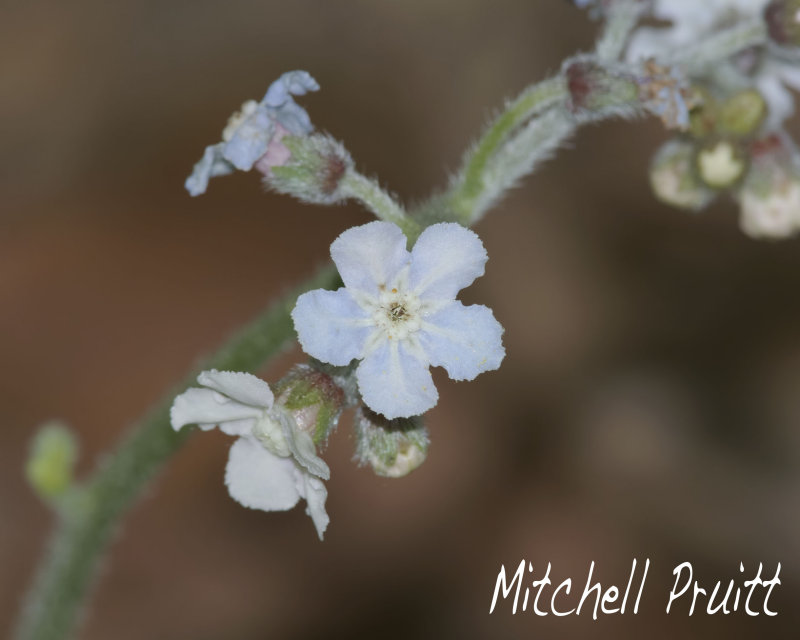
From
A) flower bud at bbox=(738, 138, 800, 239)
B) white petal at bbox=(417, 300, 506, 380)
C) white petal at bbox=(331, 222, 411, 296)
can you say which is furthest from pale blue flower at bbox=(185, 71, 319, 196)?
flower bud at bbox=(738, 138, 800, 239)

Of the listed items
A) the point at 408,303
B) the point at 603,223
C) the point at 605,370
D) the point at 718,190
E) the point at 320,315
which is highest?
the point at 603,223

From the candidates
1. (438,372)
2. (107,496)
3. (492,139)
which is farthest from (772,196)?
(107,496)

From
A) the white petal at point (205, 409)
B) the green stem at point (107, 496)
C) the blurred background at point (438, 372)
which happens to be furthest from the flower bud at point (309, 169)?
the blurred background at point (438, 372)

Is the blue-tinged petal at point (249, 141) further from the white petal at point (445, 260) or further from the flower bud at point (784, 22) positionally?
the flower bud at point (784, 22)

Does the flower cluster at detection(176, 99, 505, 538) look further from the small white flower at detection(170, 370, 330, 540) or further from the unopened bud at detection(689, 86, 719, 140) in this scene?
the unopened bud at detection(689, 86, 719, 140)

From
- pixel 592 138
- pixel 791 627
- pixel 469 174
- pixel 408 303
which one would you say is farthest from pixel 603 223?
pixel 408 303

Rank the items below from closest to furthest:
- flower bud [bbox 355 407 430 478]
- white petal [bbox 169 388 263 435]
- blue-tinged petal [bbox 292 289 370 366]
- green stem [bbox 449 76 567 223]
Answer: blue-tinged petal [bbox 292 289 370 366] → white petal [bbox 169 388 263 435] → flower bud [bbox 355 407 430 478] → green stem [bbox 449 76 567 223]

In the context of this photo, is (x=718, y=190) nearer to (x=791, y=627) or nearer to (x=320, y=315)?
(x=320, y=315)
